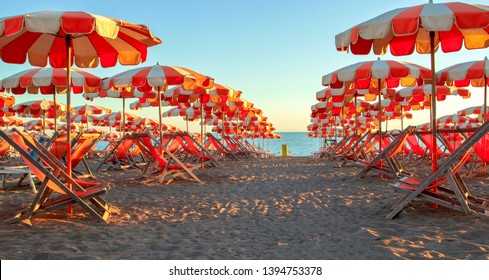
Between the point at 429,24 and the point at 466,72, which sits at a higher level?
the point at 466,72

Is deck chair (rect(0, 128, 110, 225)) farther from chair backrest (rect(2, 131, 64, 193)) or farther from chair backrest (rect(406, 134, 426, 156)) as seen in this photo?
chair backrest (rect(406, 134, 426, 156))

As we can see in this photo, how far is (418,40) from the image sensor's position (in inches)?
209

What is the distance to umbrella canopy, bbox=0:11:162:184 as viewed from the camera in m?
3.46

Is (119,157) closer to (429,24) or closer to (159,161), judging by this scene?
(159,161)

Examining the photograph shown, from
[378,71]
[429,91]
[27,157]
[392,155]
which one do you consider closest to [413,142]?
[392,155]

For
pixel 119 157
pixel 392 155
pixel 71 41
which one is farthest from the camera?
pixel 119 157

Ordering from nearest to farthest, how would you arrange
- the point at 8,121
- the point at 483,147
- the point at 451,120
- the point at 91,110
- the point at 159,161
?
the point at 483,147 → the point at 159,161 → the point at 91,110 → the point at 8,121 → the point at 451,120

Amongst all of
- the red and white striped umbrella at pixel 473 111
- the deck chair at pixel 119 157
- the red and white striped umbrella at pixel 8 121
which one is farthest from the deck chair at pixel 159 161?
the red and white striped umbrella at pixel 8 121

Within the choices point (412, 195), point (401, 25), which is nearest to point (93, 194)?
point (412, 195)

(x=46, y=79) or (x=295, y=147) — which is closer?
(x=46, y=79)

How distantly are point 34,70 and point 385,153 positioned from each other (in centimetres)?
632

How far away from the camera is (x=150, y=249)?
9.67 feet

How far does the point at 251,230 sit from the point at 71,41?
268 centimetres

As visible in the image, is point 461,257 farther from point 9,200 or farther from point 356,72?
point 9,200
